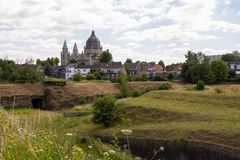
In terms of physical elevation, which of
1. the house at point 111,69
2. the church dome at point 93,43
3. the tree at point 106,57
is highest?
the church dome at point 93,43

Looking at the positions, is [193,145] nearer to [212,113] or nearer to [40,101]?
[212,113]

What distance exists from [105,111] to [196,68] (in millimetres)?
31127

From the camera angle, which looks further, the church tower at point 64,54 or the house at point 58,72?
the church tower at point 64,54

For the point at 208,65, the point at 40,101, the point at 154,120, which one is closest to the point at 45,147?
the point at 154,120

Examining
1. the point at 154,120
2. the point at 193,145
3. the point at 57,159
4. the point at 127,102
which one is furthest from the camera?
the point at 127,102

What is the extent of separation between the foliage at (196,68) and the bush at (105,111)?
2974cm

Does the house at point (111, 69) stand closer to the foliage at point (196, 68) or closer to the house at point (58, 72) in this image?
the house at point (58, 72)

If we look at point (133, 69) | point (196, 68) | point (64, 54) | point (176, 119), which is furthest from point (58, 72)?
point (176, 119)

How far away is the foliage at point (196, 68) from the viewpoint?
6288 centimetres

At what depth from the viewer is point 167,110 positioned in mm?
36469

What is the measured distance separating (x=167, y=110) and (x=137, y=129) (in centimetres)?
478

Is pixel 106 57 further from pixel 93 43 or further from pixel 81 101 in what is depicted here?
pixel 81 101

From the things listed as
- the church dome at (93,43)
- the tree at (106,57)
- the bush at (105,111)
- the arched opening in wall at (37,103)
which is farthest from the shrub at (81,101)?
the church dome at (93,43)

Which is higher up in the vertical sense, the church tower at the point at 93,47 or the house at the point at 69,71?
the church tower at the point at 93,47
